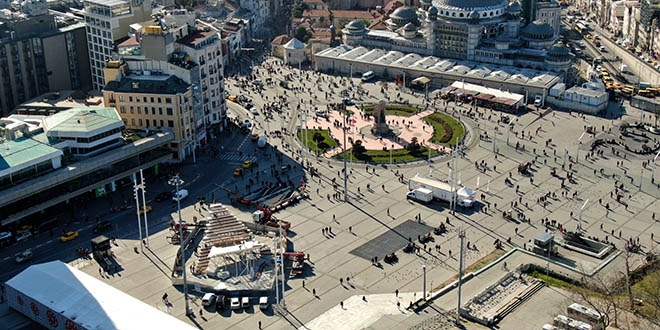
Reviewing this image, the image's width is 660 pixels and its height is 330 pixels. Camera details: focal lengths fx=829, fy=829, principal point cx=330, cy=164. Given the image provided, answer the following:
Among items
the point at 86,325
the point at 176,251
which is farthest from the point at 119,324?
the point at 176,251

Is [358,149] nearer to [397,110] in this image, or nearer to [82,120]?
[397,110]

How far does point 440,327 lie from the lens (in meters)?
101

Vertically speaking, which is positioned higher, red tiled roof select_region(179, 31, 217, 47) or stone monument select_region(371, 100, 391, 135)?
red tiled roof select_region(179, 31, 217, 47)

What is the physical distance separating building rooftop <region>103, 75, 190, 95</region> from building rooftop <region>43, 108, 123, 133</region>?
10672mm

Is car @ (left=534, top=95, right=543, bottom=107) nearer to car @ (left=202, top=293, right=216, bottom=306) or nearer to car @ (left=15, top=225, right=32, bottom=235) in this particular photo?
car @ (left=202, top=293, right=216, bottom=306)

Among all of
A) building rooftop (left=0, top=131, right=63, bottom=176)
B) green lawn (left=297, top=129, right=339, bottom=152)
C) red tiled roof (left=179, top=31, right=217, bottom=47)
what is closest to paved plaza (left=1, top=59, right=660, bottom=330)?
green lawn (left=297, top=129, right=339, bottom=152)

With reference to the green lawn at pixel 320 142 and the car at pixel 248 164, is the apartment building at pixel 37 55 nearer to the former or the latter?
the green lawn at pixel 320 142

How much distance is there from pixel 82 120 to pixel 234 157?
104 ft

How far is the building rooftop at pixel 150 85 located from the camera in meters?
154

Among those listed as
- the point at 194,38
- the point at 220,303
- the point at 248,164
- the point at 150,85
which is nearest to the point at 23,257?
the point at 220,303

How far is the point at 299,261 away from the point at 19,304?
37.6 metres

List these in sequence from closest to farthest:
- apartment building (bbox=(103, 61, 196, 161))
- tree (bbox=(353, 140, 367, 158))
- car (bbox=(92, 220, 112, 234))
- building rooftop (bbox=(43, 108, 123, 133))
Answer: car (bbox=(92, 220, 112, 234))
building rooftop (bbox=(43, 108, 123, 133))
apartment building (bbox=(103, 61, 196, 161))
tree (bbox=(353, 140, 367, 158))

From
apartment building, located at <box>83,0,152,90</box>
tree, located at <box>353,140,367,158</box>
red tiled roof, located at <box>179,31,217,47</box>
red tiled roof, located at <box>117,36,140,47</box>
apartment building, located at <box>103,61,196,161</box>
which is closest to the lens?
apartment building, located at <box>103,61,196,161</box>

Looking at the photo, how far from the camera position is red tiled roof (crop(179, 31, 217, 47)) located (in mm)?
165250
